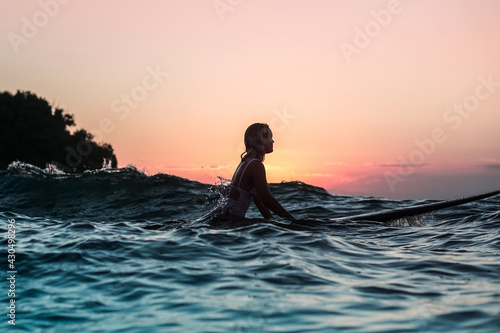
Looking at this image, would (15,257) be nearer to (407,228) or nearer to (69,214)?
(407,228)

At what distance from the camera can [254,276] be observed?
17.5ft

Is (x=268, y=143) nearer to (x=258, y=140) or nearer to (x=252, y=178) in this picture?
(x=258, y=140)

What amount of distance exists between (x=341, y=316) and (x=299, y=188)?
1471 centimetres

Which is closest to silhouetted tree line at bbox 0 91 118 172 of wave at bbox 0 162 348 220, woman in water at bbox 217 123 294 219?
wave at bbox 0 162 348 220

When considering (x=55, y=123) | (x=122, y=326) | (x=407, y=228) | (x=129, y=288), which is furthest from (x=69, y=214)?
(x=55, y=123)

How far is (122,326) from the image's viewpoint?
4.23 metres

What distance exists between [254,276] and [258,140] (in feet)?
10.4

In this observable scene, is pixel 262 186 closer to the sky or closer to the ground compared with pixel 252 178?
closer to the ground

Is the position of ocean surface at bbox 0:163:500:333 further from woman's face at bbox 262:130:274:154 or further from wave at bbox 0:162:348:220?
wave at bbox 0:162:348:220

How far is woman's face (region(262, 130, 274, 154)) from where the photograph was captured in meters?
8.20

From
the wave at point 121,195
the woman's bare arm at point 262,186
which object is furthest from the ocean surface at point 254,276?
the wave at point 121,195

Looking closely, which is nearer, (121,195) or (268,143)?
(268,143)

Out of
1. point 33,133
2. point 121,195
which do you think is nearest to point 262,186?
point 121,195

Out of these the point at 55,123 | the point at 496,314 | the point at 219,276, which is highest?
the point at 55,123
